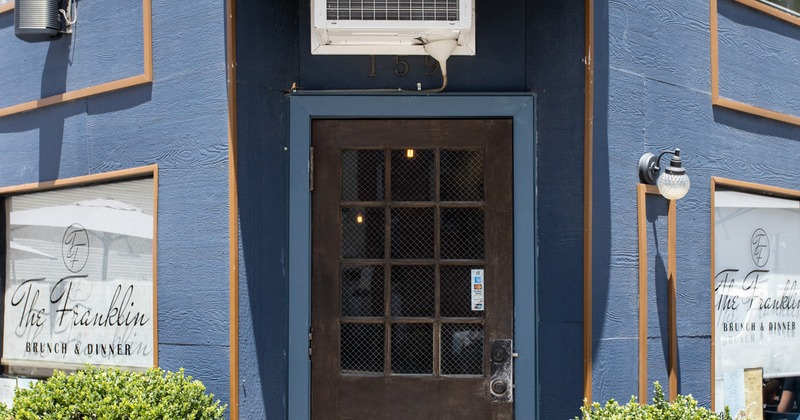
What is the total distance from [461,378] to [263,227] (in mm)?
1470

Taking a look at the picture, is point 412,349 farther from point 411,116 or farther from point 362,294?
point 411,116

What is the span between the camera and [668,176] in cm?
603

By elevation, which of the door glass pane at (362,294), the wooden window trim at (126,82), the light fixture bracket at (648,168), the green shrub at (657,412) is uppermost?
the wooden window trim at (126,82)

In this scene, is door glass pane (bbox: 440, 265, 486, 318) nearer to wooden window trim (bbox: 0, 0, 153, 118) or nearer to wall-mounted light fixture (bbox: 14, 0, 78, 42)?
wooden window trim (bbox: 0, 0, 153, 118)

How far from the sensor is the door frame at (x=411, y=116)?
19.4 feet

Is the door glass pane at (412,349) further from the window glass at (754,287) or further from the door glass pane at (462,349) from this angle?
the window glass at (754,287)

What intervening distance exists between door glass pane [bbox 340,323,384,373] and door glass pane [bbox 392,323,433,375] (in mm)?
89

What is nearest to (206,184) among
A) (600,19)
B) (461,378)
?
(461,378)

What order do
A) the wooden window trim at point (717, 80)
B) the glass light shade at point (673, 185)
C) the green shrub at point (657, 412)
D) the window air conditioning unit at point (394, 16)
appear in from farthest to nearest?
1. the wooden window trim at point (717, 80)
2. the glass light shade at point (673, 185)
3. the window air conditioning unit at point (394, 16)
4. the green shrub at point (657, 412)

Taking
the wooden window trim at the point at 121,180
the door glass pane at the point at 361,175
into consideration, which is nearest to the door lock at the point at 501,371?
the door glass pane at the point at 361,175

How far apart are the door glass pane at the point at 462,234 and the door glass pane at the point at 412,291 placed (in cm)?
17

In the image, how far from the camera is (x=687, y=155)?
259 inches

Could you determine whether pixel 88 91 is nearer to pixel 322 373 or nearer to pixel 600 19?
pixel 322 373

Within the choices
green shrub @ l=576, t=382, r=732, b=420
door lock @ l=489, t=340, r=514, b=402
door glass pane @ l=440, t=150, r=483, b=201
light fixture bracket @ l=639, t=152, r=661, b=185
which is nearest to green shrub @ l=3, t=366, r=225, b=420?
door lock @ l=489, t=340, r=514, b=402
